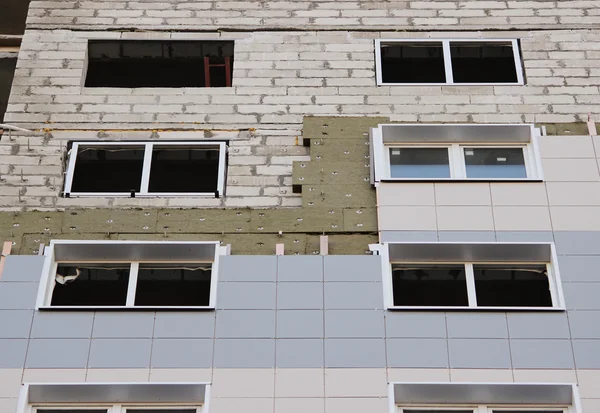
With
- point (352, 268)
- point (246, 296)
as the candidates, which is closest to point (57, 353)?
point (246, 296)

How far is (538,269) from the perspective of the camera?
13281mm

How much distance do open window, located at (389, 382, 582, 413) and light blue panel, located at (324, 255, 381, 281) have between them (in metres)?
1.73

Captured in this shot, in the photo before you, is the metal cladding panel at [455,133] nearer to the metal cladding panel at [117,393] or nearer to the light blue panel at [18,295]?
the metal cladding panel at [117,393]

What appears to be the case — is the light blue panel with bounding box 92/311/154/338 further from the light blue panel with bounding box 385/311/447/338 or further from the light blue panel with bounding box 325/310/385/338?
the light blue panel with bounding box 385/311/447/338

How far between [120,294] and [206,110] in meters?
3.72

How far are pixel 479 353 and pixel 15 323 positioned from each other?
5868mm

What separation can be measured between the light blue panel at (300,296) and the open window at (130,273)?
0.97m

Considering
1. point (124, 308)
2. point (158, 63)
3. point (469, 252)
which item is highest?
point (158, 63)

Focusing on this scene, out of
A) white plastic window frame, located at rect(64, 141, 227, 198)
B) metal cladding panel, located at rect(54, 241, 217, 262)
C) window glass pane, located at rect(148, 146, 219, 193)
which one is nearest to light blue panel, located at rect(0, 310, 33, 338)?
metal cladding panel, located at rect(54, 241, 217, 262)

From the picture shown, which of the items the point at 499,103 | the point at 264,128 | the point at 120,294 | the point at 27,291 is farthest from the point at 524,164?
the point at 27,291

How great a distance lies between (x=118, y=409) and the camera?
38.6 ft

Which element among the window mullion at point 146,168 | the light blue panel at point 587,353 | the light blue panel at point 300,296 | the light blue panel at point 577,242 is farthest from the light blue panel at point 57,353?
the light blue panel at point 577,242

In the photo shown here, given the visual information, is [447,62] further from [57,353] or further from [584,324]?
[57,353]

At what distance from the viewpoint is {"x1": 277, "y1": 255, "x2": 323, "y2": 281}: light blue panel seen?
12.8 metres
